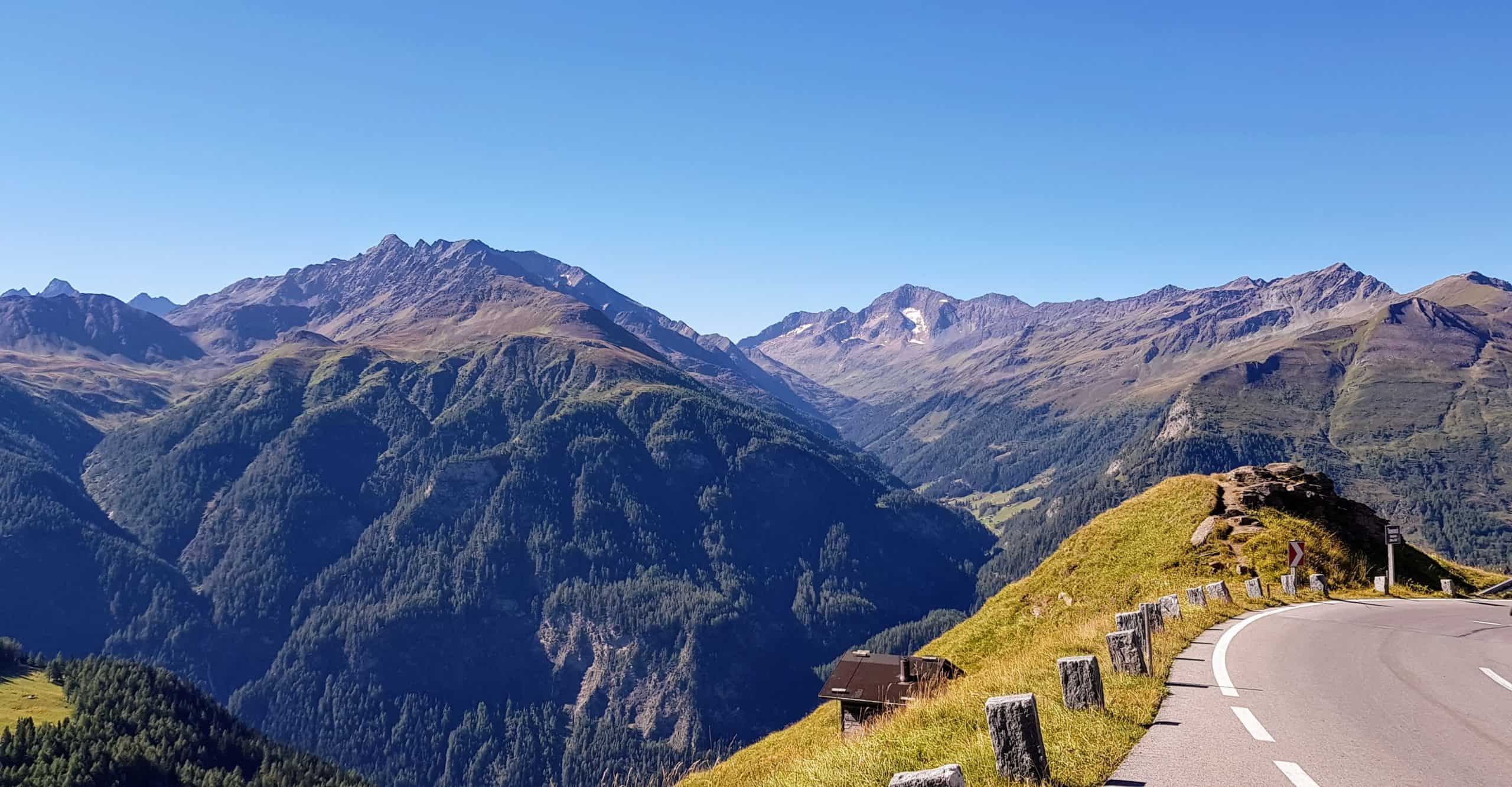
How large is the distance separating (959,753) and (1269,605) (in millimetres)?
23876

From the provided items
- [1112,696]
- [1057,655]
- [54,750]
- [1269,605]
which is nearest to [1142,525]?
[1269,605]

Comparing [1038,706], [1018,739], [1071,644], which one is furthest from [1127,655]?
[1018,739]

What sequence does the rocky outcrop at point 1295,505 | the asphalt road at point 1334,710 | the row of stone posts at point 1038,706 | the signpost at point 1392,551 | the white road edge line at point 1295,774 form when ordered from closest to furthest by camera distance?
the row of stone posts at point 1038,706, the white road edge line at point 1295,774, the asphalt road at point 1334,710, the signpost at point 1392,551, the rocky outcrop at point 1295,505

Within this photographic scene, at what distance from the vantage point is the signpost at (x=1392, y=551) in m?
33.0

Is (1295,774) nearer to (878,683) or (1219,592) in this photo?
(878,683)

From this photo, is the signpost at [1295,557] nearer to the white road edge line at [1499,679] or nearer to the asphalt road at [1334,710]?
the asphalt road at [1334,710]

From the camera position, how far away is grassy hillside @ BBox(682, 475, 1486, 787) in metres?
11.1

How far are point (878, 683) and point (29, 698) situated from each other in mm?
196074

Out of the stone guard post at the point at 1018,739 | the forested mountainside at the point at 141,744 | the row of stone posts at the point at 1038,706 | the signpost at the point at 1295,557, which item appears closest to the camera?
the row of stone posts at the point at 1038,706

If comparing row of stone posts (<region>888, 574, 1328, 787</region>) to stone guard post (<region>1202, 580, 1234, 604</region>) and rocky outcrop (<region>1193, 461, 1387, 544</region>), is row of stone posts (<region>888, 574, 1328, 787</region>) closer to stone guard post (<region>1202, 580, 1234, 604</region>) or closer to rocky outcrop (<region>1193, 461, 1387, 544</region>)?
stone guard post (<region>1202, 580, 1234, 604</region>)

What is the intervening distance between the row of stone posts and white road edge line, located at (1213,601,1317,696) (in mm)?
1260

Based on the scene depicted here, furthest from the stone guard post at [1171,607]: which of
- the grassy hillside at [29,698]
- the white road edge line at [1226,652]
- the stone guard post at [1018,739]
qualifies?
the grassy hillside at [29,698]

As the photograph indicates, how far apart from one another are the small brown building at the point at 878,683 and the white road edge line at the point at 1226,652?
668 cm

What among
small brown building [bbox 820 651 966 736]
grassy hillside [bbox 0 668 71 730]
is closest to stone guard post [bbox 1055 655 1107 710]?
small brown building [bbox 820 651 966 736]
